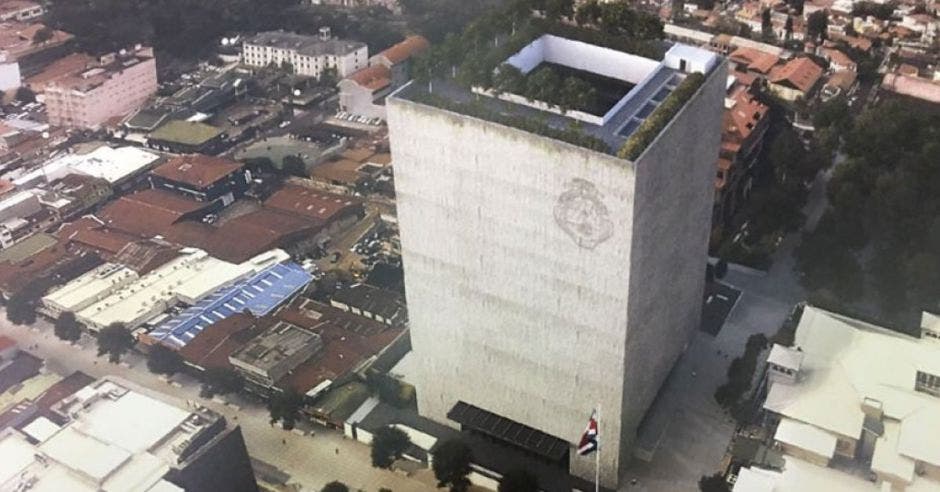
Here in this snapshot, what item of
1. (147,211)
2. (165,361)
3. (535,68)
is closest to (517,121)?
(535,68)

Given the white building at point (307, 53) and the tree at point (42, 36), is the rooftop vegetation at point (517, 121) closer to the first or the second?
the white building at point (307, 53)

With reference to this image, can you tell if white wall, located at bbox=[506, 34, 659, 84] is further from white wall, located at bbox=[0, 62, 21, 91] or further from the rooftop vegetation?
white wall, located at bbox=[0, 62, 21, 91]

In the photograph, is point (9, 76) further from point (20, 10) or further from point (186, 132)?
point (186, 132)

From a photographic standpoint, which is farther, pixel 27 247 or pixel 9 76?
pixel 9 76

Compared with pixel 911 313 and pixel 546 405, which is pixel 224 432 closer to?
pixel 546 405

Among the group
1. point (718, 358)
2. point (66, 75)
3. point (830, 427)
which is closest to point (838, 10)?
point (718, 358)

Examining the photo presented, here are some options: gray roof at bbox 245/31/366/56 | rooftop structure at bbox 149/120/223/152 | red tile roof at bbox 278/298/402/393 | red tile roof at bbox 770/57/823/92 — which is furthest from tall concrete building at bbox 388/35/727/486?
gray roof at bbox 245/31/366/56
